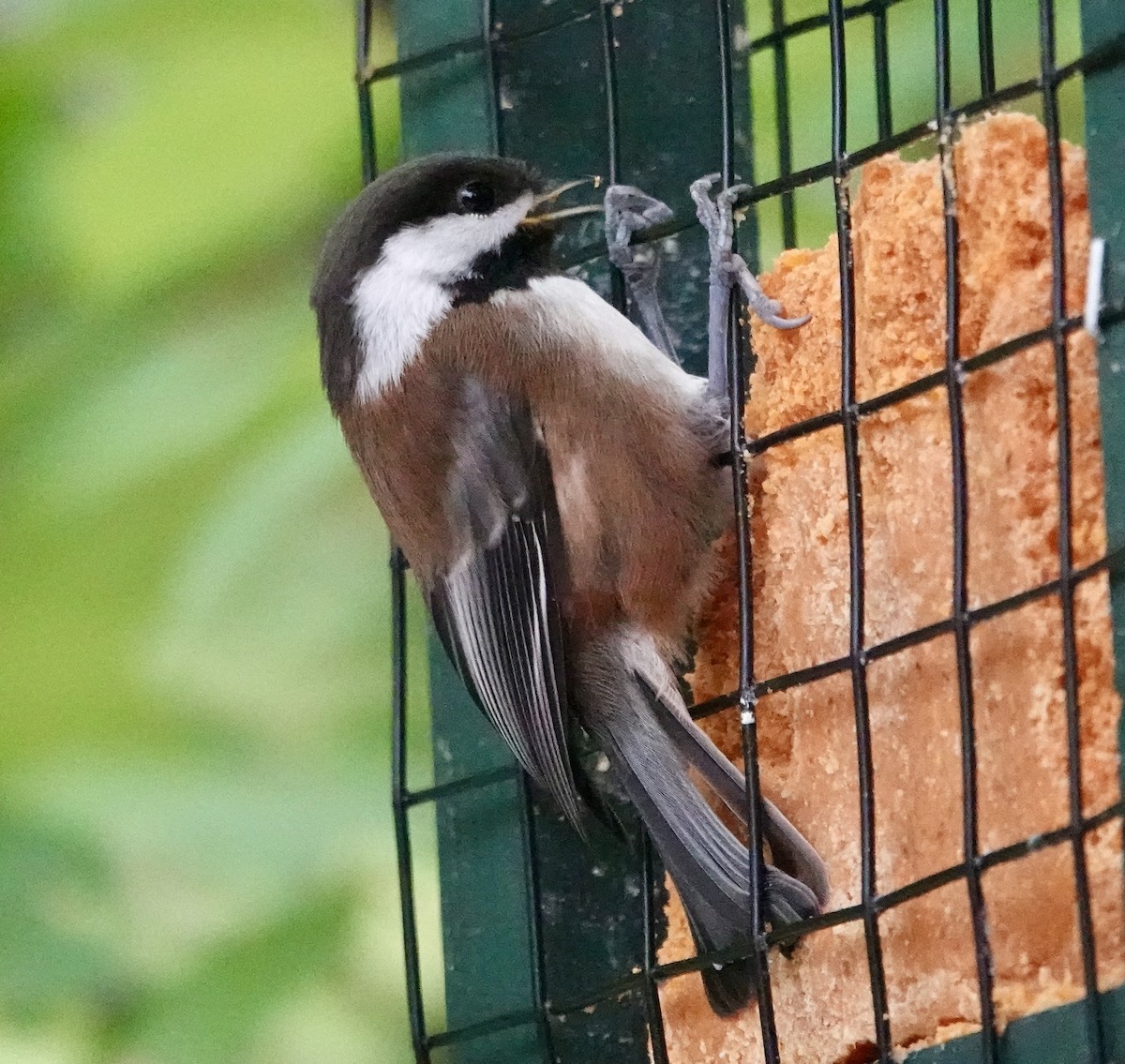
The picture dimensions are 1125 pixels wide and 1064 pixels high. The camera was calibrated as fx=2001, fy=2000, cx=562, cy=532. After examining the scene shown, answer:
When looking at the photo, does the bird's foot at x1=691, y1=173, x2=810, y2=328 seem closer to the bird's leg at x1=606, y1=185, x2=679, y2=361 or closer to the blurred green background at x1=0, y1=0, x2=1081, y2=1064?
the bird's leg at x1=606, y1=185, x2=679, y2=361

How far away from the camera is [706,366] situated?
215 centimetres

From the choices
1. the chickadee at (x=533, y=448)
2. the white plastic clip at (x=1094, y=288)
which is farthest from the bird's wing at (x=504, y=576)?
the white plastic clip at (x=1094, y=288)

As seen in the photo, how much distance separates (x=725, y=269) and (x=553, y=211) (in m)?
0.26

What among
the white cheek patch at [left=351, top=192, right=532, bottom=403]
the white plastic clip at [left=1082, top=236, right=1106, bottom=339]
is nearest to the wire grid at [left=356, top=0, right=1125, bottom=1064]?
the white plastic clip at [left=1082, top=236, right=1106, bottom=339]

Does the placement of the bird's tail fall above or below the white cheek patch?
below

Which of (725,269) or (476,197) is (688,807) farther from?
(476,197)

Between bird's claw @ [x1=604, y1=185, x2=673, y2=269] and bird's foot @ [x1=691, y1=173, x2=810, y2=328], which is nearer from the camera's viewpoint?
bird's foot @ [x1=691, y1=173, x2=810, y2=328]

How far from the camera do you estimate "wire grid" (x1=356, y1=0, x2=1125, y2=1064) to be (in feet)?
4.94

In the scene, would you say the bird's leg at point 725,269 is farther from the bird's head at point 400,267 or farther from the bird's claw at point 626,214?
the bird's head at point 400,267

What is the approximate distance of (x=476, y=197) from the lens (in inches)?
81.7

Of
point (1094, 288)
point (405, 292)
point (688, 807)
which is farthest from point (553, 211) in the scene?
point (1094, 288)

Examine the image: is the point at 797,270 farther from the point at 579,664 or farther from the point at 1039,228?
the point at 579,664

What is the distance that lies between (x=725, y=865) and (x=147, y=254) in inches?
35.6

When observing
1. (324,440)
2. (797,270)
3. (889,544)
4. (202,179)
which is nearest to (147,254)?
(202,179)
